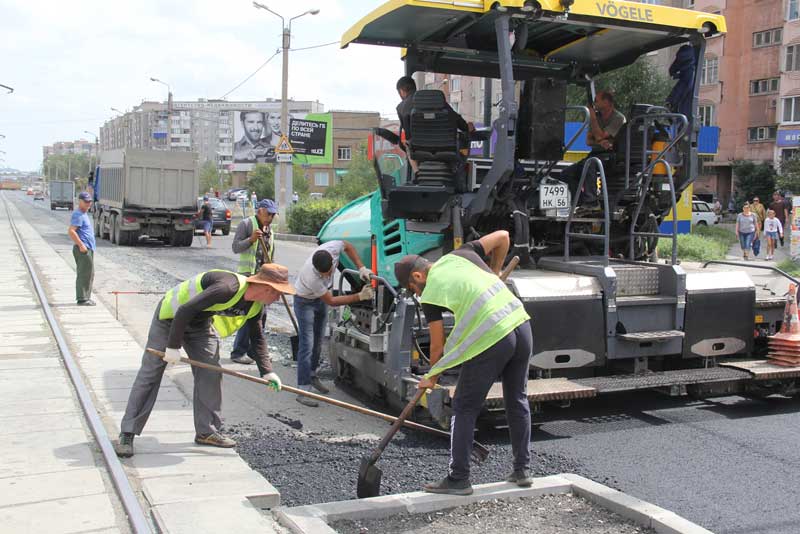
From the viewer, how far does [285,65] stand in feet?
99.9

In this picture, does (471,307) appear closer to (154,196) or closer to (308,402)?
(308,402)

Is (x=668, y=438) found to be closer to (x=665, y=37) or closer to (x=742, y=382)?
(x=742, y=382)

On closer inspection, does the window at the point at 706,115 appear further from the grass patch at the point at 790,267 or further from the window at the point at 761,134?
the window at the point at 761,134

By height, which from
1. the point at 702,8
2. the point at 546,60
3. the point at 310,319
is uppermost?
the point at 702,8

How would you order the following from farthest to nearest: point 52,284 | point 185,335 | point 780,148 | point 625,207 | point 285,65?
1. point 780,148
2. point 285,65
3. point 52,284
4. point 625,207
5. point 185,335

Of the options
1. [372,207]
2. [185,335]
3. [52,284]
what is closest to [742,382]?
[372,207]

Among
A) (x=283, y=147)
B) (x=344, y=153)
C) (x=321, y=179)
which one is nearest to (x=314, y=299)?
(x=283, y=147)

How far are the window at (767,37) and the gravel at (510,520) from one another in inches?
1749

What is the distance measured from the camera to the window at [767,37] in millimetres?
43062

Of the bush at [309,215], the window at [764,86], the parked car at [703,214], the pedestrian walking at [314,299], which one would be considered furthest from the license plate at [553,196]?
the window at [764,86]

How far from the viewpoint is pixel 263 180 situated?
6056 cm

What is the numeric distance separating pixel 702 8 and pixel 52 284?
3909 cm

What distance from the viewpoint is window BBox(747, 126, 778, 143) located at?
4381 cm

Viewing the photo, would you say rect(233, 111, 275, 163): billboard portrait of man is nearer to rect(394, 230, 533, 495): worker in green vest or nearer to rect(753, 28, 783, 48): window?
rect(753, 28, 783, 48): window
